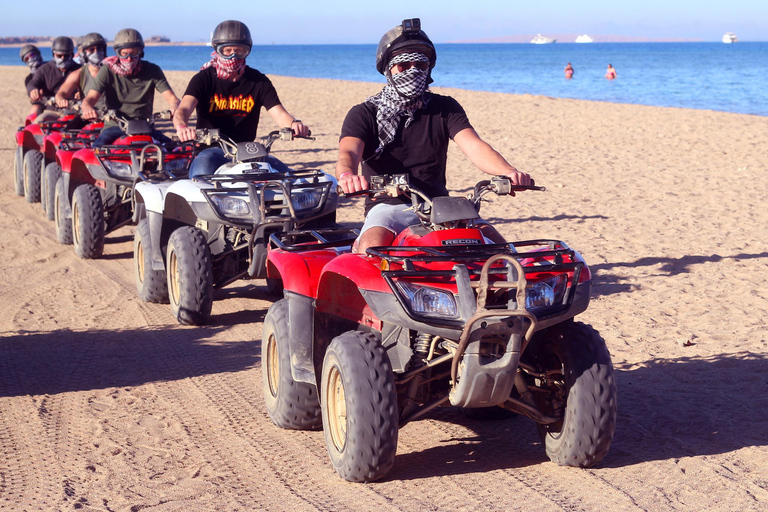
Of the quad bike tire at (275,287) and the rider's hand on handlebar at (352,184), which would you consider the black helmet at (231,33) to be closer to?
the quad bike tire at (275,287)

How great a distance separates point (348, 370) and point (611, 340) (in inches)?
119

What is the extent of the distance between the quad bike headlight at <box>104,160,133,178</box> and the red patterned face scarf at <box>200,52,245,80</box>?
137 cm

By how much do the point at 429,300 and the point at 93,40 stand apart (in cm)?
1005

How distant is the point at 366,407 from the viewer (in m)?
3.85

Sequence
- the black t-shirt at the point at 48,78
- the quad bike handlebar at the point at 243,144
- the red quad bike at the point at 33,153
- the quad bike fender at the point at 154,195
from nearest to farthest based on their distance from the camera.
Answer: the quad bike handlebar at the point at 243,144
the quad bike fender at the point at 154,195
the red quad bike at the point at 33,153
the black t-shirt at the point at 48,78

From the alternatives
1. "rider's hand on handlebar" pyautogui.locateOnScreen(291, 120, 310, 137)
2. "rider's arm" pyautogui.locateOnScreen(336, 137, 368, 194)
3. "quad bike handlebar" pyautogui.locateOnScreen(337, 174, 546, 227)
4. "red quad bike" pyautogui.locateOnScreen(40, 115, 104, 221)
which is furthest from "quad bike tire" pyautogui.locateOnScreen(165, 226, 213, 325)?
"red quad bike" pyautogui.locateOnScreen(40, 115, 104, 221)

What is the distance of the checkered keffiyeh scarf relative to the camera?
197 inches

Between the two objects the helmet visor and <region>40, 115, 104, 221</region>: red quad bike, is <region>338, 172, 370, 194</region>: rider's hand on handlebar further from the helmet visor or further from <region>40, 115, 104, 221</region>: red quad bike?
<region>40, 115, 104, 221</region>: red quad bike

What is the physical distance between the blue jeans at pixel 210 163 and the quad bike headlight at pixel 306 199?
503 mm

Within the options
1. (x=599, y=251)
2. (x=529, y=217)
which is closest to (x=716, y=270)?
(x=599, y=251)

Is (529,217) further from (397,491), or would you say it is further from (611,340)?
(397,491)

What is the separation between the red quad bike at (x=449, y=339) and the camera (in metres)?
3.73

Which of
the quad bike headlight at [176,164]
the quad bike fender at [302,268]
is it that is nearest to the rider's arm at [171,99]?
the quad bike headlight at [176,164]

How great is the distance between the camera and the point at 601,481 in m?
4.07
